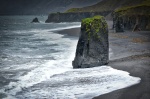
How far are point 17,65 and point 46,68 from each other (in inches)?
180

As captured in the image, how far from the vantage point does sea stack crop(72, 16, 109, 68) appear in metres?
23.8

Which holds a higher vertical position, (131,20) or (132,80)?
(131,20)

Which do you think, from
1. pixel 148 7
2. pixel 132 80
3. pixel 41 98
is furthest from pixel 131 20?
pixel 41 98

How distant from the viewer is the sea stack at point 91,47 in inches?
936

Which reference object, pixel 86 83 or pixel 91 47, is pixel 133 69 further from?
pixel 86 83

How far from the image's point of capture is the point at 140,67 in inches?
878

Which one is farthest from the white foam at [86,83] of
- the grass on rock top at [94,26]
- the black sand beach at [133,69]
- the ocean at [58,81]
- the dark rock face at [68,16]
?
the dark rock face at [68,16]

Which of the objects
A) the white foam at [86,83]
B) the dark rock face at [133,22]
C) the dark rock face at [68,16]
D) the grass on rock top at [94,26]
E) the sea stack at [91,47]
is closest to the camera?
the white foam at [86,83]

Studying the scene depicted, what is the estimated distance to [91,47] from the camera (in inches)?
945

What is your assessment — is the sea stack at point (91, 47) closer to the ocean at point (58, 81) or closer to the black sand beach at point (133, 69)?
the ocean at point (58, 81)

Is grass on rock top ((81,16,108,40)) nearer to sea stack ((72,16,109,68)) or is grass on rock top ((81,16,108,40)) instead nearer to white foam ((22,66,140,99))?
sea stack ((72,16,109,68))

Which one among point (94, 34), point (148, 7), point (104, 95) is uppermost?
point (148, 7)

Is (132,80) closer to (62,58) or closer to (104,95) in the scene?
(104,95)

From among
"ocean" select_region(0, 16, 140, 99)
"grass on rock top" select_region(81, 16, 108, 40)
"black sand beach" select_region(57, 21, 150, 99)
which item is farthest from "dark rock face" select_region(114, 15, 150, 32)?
"ocean" select_region(0, 16, 140, 99)
